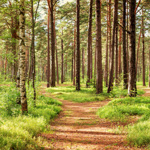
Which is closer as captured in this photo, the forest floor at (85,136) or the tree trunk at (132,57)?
the forest floor at (85,136)

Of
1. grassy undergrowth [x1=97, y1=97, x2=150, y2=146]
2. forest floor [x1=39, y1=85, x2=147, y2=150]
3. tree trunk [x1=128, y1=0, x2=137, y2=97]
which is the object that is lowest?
forest floor [x1=39, y1=85, x2=147, y2=150]

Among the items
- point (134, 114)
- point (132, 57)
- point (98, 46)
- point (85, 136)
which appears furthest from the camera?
point (98, 46)

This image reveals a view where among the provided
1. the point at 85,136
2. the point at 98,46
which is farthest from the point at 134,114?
the point at 98,46

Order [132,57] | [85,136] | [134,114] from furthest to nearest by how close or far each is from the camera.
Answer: [132,57]
[134,114]
[85,136]

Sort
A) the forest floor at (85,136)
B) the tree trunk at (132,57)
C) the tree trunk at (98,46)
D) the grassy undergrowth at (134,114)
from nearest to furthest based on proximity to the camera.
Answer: the grassy undergrowth at (134,114) → the forest floor at (85,136) → the tree trunk at (132,57) → the tree trunk at (98,46)

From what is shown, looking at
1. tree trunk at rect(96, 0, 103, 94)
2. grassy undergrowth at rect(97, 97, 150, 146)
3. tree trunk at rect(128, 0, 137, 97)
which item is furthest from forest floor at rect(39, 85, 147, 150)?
tree trunk at rect(96, 0, 103, 94)

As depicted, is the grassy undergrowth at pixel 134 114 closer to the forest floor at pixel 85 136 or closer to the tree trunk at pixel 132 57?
the forest floor at pixel 85 136

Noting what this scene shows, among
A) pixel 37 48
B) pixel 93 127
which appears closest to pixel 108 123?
pixel 93 127

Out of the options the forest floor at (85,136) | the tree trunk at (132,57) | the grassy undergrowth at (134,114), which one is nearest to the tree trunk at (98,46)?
the tree trunk at (132,57)

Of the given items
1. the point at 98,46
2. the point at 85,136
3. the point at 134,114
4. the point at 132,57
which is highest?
the point at 98,46

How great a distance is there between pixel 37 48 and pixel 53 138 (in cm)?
2748

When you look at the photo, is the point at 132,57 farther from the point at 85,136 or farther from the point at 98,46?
the point at 85,136

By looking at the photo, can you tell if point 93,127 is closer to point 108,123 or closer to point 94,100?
point 108,123

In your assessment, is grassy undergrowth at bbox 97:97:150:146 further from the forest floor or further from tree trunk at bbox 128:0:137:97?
tree trunk at bbox 128:0:137:97
